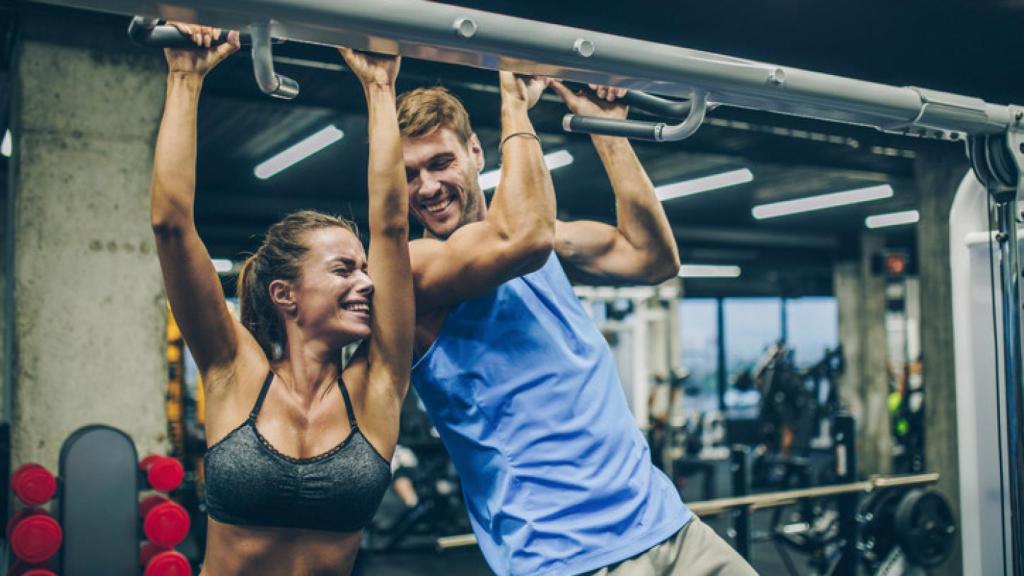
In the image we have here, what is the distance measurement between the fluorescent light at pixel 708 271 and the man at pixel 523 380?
1174 cm

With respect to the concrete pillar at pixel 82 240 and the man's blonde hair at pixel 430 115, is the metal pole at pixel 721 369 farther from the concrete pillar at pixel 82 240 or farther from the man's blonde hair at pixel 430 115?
the man's blonde hair at pixel 430 115

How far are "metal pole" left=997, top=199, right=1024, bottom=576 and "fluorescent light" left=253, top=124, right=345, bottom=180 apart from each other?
6045 mm

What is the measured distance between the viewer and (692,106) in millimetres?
1452

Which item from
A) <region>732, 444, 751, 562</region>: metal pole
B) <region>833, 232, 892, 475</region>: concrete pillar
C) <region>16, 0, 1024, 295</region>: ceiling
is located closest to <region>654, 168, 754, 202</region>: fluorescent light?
<region>16, 0, 1024, 295</region>: ceiling

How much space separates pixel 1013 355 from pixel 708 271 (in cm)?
1255

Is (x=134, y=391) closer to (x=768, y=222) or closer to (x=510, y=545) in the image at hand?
(x=510, y=545)

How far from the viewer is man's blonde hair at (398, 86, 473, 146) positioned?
1689mm

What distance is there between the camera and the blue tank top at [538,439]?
1533 millimetres

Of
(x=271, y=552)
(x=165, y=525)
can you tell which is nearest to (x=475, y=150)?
(x=271, y=552)

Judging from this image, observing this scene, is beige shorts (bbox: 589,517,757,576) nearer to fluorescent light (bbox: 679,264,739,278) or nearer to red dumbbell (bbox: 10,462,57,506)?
red dumbbell (bbox: 10,462,57,506)

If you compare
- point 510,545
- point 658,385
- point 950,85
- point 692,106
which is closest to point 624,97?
point 692,106

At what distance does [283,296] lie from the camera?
1773 mm

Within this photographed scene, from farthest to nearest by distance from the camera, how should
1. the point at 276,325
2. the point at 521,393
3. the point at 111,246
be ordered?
the point at 111,246, the point at 276,325, the point at 521,393

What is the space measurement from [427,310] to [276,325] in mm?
366
